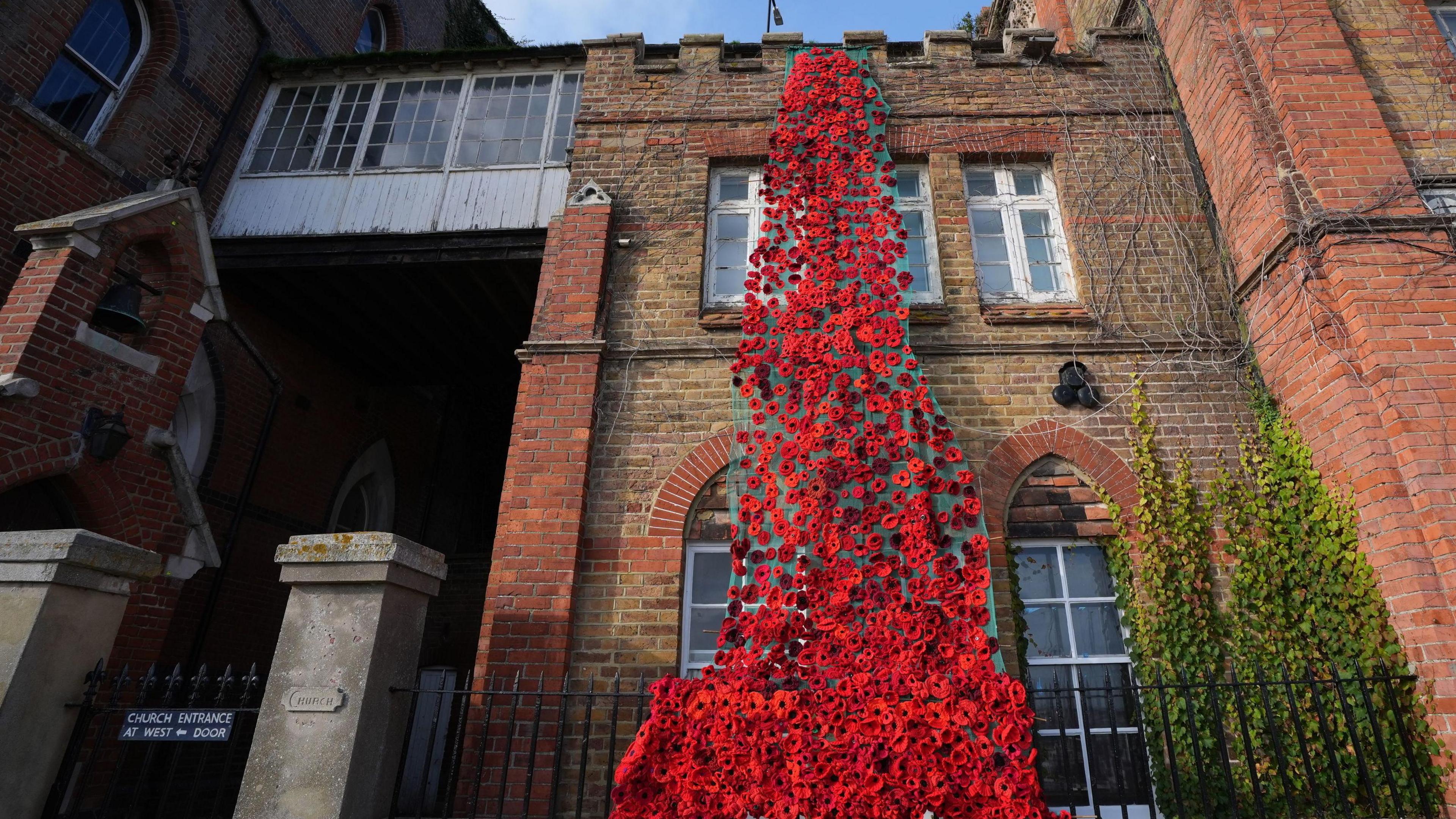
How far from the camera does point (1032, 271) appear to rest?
22.2 ft

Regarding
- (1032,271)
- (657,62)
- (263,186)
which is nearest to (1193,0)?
(1032,271)

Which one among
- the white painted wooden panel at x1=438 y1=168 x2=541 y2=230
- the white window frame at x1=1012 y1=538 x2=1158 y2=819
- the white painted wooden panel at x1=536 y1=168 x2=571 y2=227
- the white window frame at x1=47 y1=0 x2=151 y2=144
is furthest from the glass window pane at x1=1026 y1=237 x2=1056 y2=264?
the white window frame at x1=47 y1=0 x2=151 y2=144

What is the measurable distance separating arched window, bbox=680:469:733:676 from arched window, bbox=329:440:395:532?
699 centimetres

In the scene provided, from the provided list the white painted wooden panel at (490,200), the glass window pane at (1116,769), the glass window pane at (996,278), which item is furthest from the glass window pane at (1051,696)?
the white painted wooden panel at (490,200)

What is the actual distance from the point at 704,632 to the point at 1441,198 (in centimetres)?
668

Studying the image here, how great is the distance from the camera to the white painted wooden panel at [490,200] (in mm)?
8305

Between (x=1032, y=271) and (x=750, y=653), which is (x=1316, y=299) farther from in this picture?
(x=750, y=653)

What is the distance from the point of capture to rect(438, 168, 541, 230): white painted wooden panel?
27.2 feet

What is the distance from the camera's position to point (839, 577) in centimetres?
513

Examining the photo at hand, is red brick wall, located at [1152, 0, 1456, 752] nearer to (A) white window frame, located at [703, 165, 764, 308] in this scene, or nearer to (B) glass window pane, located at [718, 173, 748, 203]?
(A) white window frame, located at [703, 165, 764, 308]

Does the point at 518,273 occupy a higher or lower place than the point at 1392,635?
higher

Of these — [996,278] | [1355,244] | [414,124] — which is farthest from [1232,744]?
[414,124]

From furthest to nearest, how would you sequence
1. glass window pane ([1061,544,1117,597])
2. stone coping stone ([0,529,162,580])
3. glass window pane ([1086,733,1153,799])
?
glass window pane ([1061,544,1117,597])
glass window pane ([1086,733,1153,799])
stone coping stone ([0,529,162,580])

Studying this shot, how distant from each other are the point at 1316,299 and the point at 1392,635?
7.75 feet
